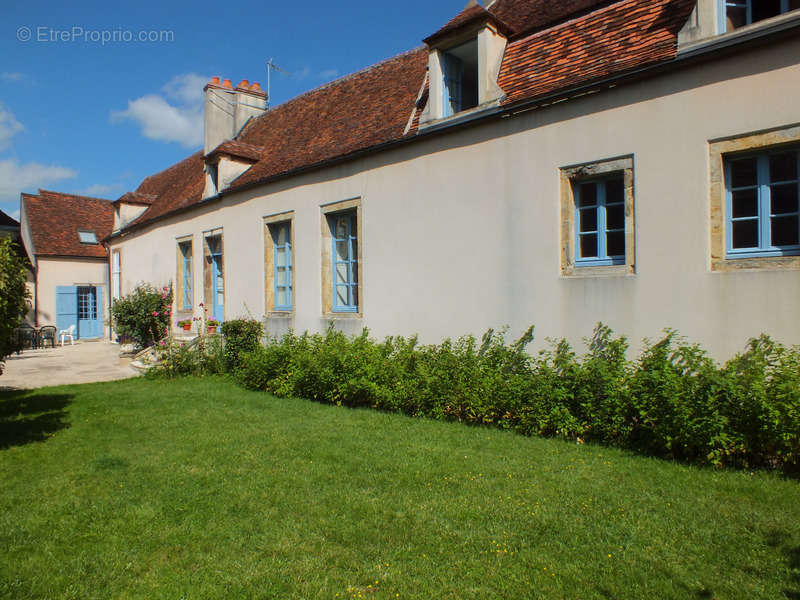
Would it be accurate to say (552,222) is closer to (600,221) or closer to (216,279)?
(600,221)

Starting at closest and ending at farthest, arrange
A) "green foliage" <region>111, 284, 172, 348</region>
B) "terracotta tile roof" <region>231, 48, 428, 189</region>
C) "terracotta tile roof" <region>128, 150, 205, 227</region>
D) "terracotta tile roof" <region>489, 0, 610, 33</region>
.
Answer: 1. "terracotta tile roof" <region>489, 0, 610, 33</region>
2. "terracotta tile roof" <region>231, 48, 428, 189</region>
3. "green foliage" <region>111, 284, 172, 348</region>
4. "terracotta tile roof" <region>128, 150, 205, 227</region>

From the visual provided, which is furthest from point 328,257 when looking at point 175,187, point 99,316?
point 99,316

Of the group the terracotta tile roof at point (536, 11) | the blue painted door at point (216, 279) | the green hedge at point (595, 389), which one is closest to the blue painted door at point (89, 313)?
the blue painted door at point (216, 279)

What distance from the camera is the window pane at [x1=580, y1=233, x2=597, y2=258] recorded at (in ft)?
21.6

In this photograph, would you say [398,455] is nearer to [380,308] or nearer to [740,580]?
[740,580]

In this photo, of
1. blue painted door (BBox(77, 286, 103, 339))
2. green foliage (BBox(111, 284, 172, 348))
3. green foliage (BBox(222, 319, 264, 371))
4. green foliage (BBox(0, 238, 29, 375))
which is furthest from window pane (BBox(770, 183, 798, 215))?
blue painted door (BBox(77, 286, 103, 339))

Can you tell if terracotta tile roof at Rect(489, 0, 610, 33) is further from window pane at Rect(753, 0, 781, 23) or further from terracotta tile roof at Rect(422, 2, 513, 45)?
window pane at Rect(753, 0, 781, 23)

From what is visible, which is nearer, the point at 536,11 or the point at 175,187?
the point at 536,11

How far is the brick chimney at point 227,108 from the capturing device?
14.9 meters

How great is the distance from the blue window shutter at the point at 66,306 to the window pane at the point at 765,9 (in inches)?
897

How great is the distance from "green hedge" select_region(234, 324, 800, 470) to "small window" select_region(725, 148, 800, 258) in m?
0.97

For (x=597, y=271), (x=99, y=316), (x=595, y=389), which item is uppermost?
(x=597, y=271)

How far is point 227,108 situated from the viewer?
15273 mm

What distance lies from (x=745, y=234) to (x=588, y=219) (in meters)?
1.72
